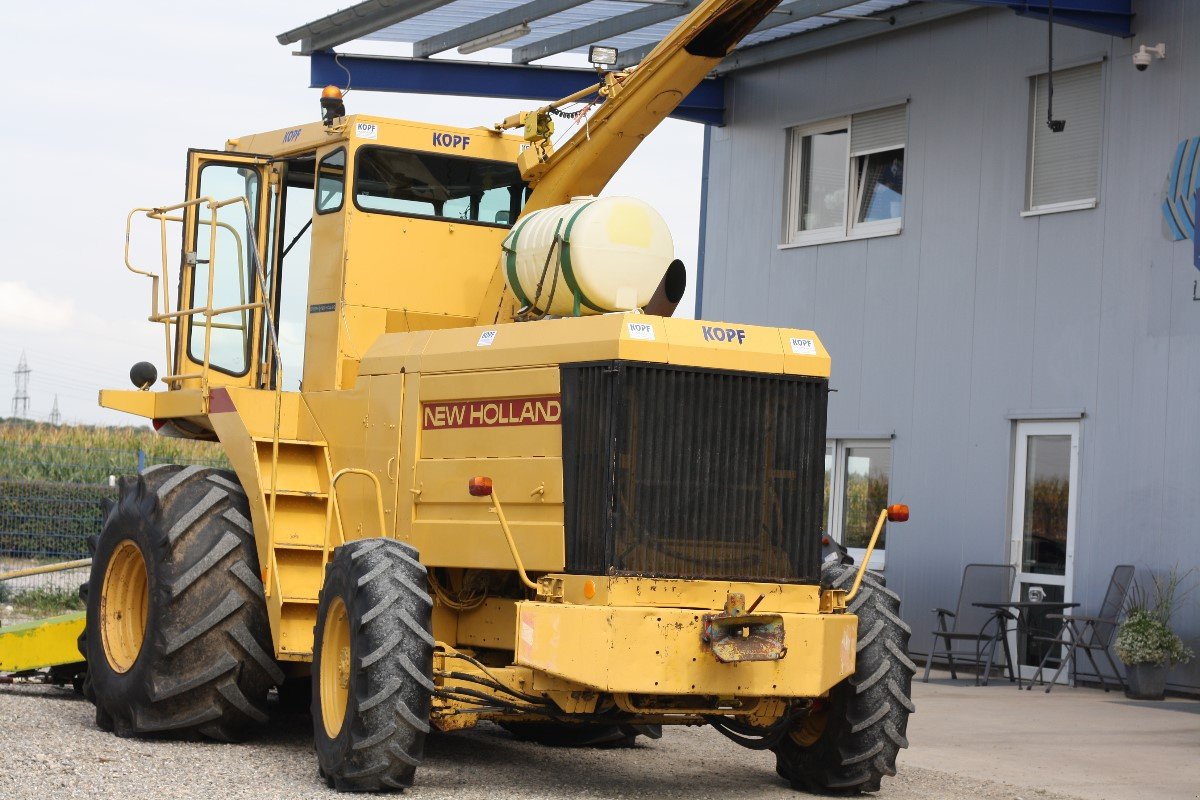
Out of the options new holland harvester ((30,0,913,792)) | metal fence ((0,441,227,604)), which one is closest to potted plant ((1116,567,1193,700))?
new holland harvester ((30,0,913,792))

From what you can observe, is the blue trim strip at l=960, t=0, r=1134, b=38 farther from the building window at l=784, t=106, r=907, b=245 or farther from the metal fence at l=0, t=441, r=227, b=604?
the metal fence at l=0, t=441, r=227, b=604

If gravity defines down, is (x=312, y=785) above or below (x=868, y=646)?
below

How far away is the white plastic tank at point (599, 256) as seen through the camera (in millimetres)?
8352

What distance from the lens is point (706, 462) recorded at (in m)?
8.06

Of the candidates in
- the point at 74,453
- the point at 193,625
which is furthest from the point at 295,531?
the point at 74,453

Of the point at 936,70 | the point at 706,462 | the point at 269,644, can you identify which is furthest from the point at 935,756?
the point at 936,70

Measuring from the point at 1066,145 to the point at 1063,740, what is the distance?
5.98 metres

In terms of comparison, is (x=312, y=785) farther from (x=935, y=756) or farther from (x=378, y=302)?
(x=935, y=756)

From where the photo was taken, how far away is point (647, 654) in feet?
24.7

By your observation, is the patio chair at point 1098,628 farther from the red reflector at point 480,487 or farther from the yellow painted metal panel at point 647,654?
the red reflector at point 480,487

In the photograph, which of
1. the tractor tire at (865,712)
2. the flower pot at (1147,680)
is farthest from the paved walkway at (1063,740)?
the tractor tire at (865,712)

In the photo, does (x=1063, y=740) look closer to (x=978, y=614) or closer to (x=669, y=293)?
(x=978, y=614)

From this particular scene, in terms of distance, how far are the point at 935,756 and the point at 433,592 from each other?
3322 millimetres

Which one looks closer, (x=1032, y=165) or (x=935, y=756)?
(x=935, y=756)
